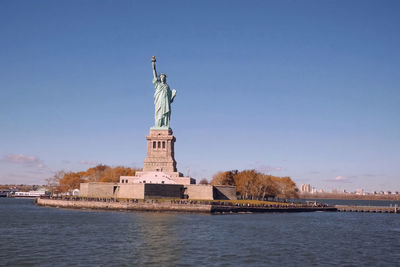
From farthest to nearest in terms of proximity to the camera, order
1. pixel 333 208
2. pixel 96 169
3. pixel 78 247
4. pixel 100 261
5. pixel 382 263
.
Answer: pixel 96 169 → pixel 333 208 → pixel 78 247 → pixel 382 263 → pixel 100 261

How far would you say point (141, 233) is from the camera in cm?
4372

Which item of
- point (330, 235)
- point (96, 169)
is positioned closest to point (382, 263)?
point (330, 235)

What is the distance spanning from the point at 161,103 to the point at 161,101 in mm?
419

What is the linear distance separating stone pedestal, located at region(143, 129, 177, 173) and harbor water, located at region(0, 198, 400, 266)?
33318 millimetres

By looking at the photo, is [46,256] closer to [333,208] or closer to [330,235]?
[330,235]

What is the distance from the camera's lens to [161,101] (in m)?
92.4

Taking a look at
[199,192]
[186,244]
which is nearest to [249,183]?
[199,192]

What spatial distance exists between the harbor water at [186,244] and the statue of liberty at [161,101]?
39278mm

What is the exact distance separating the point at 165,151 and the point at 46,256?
58.7 metres

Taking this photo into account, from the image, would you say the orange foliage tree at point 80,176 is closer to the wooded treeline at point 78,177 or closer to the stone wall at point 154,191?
the wooded treeline at point 78,177

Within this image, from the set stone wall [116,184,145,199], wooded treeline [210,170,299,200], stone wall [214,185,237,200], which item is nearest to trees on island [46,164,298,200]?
wooded treeline [210,170,299,200]

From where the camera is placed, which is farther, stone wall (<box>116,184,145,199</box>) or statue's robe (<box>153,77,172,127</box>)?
statue's robe (<box>153,77,172,127</box>)

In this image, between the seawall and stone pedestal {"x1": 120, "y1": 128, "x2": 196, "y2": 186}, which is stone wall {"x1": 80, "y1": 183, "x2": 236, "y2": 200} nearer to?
stone pedestal {"x1": 120, "y1": 128, "x2": 196, "y2": 186}

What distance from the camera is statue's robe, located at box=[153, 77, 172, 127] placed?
3634 inches
